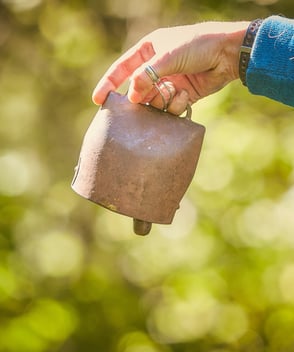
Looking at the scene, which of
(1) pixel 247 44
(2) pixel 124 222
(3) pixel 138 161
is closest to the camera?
(3) pixel 138 161

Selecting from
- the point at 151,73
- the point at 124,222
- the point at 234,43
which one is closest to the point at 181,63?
the point at 151,73

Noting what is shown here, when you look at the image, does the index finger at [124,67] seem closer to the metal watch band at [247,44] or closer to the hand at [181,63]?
the hand at [181,63]

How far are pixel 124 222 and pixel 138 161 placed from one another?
2.40 meters

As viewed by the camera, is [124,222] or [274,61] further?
[124,222]

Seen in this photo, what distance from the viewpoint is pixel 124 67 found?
9.26 feet

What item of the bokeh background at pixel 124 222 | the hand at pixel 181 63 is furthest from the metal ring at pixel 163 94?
the bokeh background at pixel 124 222

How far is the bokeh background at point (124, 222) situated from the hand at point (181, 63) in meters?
1.81

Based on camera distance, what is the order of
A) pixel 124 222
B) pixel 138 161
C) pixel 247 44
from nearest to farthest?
pixel 138 161 < pixel 247 44 < pixel 124 222

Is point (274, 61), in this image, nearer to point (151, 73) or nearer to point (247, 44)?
point (247, 44)

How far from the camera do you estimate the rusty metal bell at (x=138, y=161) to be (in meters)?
2.62

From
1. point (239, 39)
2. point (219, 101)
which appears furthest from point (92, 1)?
point (239, 39)

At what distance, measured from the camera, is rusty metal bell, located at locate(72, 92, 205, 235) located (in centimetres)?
262

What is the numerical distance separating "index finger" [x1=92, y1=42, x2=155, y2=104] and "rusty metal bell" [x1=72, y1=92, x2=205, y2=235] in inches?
2.5

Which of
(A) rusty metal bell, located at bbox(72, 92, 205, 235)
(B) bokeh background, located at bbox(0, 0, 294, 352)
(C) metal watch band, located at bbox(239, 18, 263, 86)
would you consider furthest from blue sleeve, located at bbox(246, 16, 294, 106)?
(B) bokeh background, located at bbox(0, 0, 294, 352)
